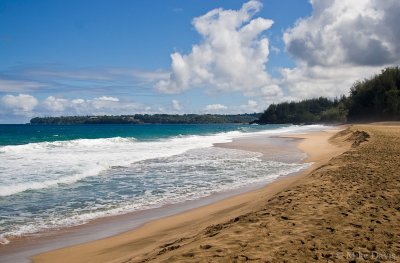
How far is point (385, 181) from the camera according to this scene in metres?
9.70

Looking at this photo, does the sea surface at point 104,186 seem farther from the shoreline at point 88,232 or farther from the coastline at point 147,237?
the coastline at point 147,237

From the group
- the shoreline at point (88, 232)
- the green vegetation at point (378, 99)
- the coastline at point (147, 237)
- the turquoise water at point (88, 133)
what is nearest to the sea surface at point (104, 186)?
the shoreline at point (88, 232)

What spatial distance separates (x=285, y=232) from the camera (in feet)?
19.2

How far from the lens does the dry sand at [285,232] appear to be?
5.02 metres

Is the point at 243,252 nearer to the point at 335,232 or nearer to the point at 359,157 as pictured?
the point at 335,232

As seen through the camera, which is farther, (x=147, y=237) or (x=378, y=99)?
(x=378, y=99)

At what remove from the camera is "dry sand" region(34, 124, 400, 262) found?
16.5ft

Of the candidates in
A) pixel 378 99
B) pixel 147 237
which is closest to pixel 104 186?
pixel 147 237

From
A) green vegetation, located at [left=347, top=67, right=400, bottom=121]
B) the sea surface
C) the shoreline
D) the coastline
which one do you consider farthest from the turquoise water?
the coastline

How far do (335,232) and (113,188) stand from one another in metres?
9.24

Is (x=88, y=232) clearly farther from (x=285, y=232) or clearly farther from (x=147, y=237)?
(x=285, y=232)

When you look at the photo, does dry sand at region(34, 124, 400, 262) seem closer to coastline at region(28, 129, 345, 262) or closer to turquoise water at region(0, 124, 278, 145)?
coastline at region(28, 129, 345, 262)

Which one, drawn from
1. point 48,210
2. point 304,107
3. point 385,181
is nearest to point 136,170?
point 48,210

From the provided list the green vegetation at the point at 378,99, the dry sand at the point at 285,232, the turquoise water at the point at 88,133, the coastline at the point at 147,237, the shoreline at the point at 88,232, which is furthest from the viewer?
the green vegetation at the point at 378,99
